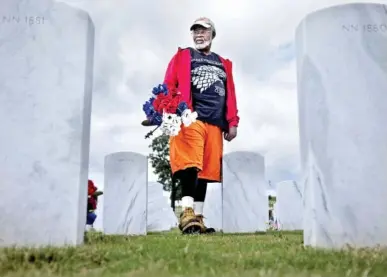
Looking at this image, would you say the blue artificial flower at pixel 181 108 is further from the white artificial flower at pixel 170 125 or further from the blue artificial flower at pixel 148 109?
the blue artificial flower at pixel 148 109

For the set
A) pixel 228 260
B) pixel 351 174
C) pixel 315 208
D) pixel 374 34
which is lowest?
pixel 228 260

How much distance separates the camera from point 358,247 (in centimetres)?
304

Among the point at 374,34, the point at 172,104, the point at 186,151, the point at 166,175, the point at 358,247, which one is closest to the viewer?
the point at 358,247

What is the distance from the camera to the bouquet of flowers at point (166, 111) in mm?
5164

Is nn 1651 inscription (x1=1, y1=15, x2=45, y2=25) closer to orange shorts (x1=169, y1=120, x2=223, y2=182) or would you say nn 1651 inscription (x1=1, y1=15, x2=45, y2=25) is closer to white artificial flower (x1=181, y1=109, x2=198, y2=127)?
white artificial flower (x1=181, y1=109, x2=198, y2=127)

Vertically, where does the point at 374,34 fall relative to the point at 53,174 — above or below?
above

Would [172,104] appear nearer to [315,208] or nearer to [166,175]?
[315,208]

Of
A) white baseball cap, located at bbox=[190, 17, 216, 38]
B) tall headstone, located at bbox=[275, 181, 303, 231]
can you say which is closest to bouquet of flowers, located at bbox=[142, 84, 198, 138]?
white baseball cap, located at bbox=[190, 17, 216, 38]

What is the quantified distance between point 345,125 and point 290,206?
579 cm


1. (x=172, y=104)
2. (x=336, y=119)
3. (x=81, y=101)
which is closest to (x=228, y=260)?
(x=336, y=119)

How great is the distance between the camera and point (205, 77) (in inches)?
230

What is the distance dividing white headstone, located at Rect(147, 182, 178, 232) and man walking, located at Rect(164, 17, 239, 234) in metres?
4.50

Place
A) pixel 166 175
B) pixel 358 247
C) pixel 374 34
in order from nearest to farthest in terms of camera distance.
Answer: pixel 358 247 < pixel 374 34 < pixel 166 175

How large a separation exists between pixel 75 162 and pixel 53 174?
16cm
